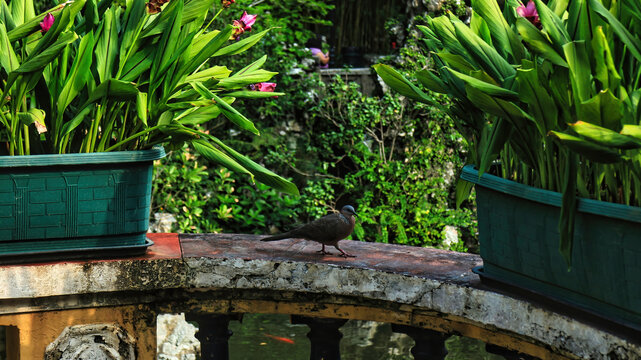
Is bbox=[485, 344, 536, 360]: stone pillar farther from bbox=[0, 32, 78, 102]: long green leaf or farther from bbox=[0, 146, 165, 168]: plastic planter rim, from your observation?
bbox=[0, 32, 78, 102]: long green leaf

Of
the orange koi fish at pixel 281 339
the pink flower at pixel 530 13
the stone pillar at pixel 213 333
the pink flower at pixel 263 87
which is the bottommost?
the orange koi fish at pixel 281 339

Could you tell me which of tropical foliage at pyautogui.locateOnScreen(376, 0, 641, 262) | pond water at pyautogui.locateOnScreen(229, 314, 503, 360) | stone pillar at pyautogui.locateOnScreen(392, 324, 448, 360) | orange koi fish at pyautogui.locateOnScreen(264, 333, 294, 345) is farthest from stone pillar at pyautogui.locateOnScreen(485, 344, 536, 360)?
orange koi fish at pyautogui.locateOnScreen(264, 333, 294, 345)

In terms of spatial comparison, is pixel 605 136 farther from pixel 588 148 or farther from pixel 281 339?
pixel 281 339

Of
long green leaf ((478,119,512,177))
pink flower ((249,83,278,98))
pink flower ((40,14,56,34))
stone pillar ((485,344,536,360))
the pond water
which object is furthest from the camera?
the pond water

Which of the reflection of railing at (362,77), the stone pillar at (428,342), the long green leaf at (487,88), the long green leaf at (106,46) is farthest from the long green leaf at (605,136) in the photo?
the reflection of railing at (362,77)

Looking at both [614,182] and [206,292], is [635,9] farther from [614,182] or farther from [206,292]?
[206,292]

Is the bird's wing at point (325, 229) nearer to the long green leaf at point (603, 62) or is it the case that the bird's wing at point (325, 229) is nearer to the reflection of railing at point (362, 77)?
the long green leaf at point (603, 62)

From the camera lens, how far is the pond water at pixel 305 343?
472 cm

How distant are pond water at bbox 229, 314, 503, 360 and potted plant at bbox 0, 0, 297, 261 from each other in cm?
298

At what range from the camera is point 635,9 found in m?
1.21

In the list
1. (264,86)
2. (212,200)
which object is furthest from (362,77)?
(264,86)

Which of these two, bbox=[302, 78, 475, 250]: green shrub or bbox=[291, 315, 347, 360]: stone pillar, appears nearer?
bbox=[291, 315, 347, 360]: stone pillar

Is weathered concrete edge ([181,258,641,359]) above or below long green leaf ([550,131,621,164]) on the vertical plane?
below

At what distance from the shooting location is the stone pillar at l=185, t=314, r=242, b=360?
1866 mm
